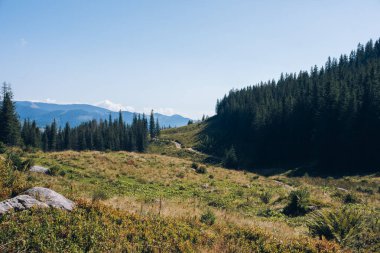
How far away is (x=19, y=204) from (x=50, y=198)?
3.03ft

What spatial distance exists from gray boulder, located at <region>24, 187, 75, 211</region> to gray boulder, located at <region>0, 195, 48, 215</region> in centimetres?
24

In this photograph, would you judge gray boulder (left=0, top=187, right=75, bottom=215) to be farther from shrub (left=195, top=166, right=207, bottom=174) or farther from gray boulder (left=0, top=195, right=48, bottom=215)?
shrub (left=195, top=166, right=207, bottom=174)

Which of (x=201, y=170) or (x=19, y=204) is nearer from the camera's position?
(x=19, y=204)

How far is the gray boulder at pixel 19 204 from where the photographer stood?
26.3ft

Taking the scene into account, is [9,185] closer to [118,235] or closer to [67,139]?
[118,235]

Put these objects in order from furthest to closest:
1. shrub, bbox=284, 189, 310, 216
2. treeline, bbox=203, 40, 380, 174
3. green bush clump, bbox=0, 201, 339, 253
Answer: treeline, bbox=203, 40, 380, 174 < shrub, bbox=284, 189, 310, 216 < green bush clump, bbox=0, 201, 339, 253

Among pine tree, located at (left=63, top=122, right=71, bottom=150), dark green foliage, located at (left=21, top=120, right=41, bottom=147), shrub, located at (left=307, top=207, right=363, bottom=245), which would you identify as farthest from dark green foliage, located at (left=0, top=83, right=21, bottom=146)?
shrub, located at (left=307, top=207, right=363, bottom=245)

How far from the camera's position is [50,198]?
9.07 m

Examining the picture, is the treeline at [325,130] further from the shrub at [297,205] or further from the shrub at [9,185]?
the shrub at [9,185]

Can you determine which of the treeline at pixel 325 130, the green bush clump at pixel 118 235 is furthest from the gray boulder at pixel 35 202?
the treeline at pixel 325 130

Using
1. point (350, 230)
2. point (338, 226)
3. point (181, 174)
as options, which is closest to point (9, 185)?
point (338, 226)

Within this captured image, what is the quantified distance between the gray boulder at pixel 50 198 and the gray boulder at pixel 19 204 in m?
0.24

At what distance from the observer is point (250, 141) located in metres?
115

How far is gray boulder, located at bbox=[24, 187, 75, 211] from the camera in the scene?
8850 mm
